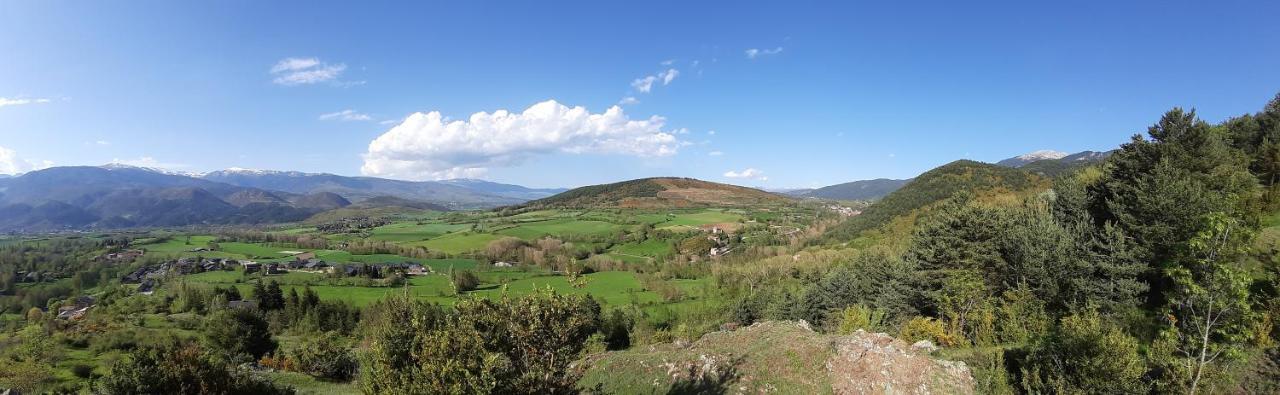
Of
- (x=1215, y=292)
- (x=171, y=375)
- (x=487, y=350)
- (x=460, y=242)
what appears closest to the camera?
(x=487, y=350)

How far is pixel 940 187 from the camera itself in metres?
127

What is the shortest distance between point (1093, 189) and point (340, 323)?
9622 centimetres

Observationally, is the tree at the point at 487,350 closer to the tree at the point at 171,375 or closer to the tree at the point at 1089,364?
the tree at the point at 171,375

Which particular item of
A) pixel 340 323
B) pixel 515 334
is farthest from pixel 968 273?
pixel 340 323

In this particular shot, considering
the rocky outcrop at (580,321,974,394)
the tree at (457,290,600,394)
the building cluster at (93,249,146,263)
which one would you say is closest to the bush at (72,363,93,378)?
the rocky outcrop at (580,321,974,394)

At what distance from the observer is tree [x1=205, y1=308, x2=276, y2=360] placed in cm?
5059

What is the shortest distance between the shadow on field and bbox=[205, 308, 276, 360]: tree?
45731mm

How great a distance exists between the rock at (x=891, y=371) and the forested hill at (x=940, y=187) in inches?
4050

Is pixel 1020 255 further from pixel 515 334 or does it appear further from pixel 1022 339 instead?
pixel 515 334

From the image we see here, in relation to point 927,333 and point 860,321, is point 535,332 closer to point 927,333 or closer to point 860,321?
point 927,333

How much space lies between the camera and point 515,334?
47.7 ft

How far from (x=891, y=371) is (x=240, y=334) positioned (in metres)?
61.5

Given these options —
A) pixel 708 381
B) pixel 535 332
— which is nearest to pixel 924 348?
pixel 708 381

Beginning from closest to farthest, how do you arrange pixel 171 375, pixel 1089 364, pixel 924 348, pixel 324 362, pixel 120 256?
1. pixel 171 375
2. pixel 1089 364
3. pixel 924 348
4. pixel 324 362
5. pixel 120 256
